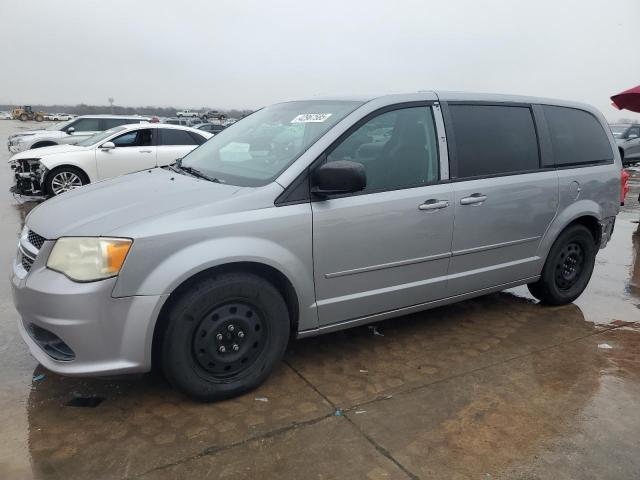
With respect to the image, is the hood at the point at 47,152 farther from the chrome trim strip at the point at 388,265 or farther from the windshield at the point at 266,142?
the chrome trim strip at the point at 388,265

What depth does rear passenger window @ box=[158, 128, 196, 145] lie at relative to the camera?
9875 millimetres

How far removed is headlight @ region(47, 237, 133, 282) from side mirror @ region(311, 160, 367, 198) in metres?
1.12

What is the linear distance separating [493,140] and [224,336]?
2.52 m

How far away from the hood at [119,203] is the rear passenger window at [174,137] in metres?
6.70

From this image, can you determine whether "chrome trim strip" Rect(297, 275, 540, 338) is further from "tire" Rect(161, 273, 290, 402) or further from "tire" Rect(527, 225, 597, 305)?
"tire" Rect(527, 225, 597, 305)

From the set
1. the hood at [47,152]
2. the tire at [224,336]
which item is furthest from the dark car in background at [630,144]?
the tire at [224,336]

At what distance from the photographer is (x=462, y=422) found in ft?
9.45

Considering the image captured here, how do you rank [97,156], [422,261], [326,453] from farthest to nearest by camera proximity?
[97,156] < [422,261] < [326,453]

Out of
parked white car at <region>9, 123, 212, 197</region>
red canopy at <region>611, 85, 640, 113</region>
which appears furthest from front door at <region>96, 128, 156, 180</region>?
red canopy at <region>611, 85, 640, 113</region>

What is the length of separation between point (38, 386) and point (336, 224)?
2066mm

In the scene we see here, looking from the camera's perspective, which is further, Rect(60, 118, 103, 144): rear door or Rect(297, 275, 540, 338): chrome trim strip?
Rect(60, 118, 103, 144): rear door

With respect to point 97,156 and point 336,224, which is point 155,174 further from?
point 97,156

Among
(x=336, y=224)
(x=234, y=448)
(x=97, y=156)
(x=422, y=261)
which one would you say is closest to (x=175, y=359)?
(x=234, y=448)

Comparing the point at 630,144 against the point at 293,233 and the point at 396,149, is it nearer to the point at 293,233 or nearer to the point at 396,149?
the point at 396,149
